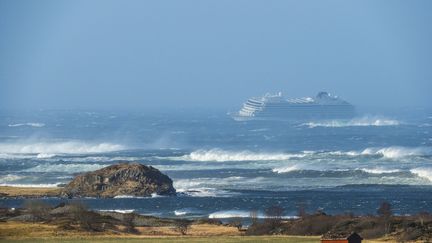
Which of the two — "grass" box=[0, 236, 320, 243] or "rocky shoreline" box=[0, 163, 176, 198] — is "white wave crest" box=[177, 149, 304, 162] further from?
"grass" box=[0, 236, 320, 243]

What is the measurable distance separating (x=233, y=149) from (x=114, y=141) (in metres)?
20.0

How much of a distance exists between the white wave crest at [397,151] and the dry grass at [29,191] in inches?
1409

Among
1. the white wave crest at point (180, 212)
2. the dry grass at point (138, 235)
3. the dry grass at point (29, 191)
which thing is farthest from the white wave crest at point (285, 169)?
the dry grass at point (138, 235)

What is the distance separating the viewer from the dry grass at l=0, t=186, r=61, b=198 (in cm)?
7406

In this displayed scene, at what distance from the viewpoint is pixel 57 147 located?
Answer: 126m

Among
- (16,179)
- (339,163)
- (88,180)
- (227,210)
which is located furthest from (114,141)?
(227,210)

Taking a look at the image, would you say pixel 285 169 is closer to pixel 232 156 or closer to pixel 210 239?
pixel 232 156

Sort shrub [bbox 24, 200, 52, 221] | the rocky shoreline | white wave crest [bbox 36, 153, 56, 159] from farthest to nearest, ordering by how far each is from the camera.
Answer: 1. white wave crest [bbox 36, 153, 56, 159]
2. the rocky shoreline
3. shrub [bbox 24, 200, 52, 221]

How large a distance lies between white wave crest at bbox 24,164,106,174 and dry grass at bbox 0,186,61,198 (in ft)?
44.6

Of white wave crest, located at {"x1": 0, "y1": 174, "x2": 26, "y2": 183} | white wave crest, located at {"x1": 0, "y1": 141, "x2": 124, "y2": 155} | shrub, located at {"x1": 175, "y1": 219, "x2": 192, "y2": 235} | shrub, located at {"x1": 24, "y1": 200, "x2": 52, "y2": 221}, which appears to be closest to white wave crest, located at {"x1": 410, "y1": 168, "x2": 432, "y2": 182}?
white wave crest, located at {"x1": 0, "y1": 174, "x2": 26, "y2": 183}

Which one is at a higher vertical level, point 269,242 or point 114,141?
point 114,141

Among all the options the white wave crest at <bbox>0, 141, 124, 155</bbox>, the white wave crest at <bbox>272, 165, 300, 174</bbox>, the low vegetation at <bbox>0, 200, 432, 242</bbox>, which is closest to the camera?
the low vegetation at <bbox>0, 200, 432, 242</bbox>

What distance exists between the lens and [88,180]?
76438mm

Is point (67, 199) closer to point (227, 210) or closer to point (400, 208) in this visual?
point (227, 210)
